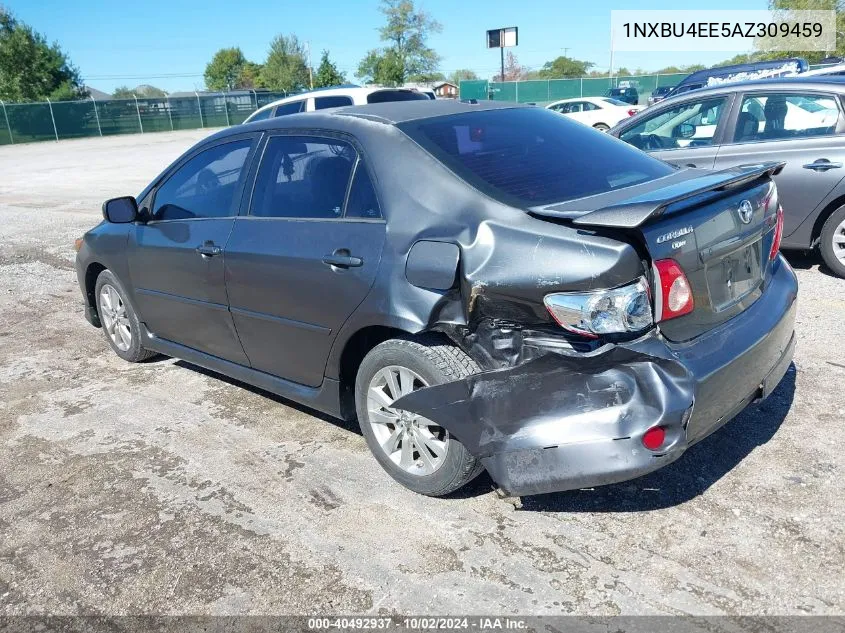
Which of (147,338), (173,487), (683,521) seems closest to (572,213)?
(683,521)

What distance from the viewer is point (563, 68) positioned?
84562mm

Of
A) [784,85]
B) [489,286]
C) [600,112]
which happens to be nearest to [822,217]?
[784,85]

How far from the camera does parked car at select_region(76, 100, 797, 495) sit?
2619 mm

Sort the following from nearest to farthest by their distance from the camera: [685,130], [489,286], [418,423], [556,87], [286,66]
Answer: [489,286]
[418,423]
[685,130]
[556,87]
[286,66]

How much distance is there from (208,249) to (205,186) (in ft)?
1.63

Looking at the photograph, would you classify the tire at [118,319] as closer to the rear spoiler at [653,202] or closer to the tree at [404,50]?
the rear spoiler at [653,202]

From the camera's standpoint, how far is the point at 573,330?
8.66ft

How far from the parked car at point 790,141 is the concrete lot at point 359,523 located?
177 cm

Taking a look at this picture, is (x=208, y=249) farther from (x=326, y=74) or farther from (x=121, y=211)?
(x=326, y=74)

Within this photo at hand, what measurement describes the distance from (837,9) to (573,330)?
43.2 meters

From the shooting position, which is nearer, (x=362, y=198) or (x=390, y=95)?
(x=362, y=198)

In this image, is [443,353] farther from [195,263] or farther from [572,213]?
[195,263]

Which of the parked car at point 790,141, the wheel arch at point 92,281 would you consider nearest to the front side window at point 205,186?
the wheel arch at point 92,281

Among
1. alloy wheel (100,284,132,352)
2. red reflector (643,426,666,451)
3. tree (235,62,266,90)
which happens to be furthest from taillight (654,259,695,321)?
tree (235,62,266,90)
